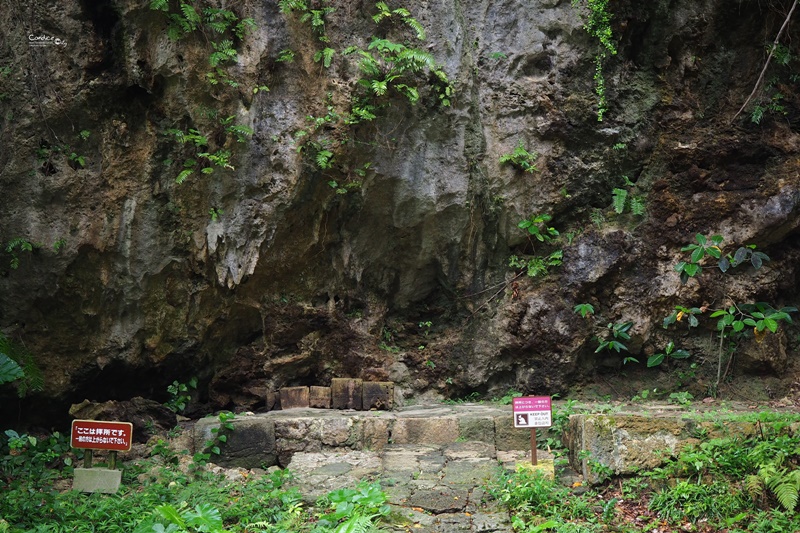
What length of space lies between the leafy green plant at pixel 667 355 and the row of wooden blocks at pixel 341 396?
3592 millimetres

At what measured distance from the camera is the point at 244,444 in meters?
7.06

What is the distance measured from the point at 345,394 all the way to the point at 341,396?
60mm

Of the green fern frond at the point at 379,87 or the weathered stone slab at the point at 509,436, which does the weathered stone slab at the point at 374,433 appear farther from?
the green fern frond at the point at 379,87

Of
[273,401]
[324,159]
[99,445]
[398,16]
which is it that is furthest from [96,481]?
[398,16]

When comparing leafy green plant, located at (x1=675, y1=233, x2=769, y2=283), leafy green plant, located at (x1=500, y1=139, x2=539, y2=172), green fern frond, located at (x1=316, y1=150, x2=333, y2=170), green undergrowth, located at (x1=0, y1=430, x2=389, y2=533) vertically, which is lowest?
green undergrowth, located at (x1=0, y1=430, x2=389, y2=533)

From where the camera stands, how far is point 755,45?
29.1 feet

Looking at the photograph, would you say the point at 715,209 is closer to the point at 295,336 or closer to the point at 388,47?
the point at 388,47

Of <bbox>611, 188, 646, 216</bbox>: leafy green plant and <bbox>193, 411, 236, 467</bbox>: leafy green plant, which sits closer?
<bbox>193, 411, 236, 467</bbox>: leafy green plant

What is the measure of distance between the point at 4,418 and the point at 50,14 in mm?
4725

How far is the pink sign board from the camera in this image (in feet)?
20.3

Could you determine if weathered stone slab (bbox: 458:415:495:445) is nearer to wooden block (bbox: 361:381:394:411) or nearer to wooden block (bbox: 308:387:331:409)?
wooden block (bbox: 361:381:394:411)

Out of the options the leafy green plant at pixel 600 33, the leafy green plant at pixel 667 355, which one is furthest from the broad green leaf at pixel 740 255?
the leafy green plant at pixel 600 33

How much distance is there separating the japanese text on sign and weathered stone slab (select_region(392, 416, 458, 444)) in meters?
2.98

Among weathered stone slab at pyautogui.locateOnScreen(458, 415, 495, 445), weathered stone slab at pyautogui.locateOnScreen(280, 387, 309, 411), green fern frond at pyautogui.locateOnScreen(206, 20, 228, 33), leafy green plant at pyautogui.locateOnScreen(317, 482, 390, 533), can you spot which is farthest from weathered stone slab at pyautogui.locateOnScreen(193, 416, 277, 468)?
green fern frond at pyautogui.locateOnScreen(206, 20, 228, 33)
